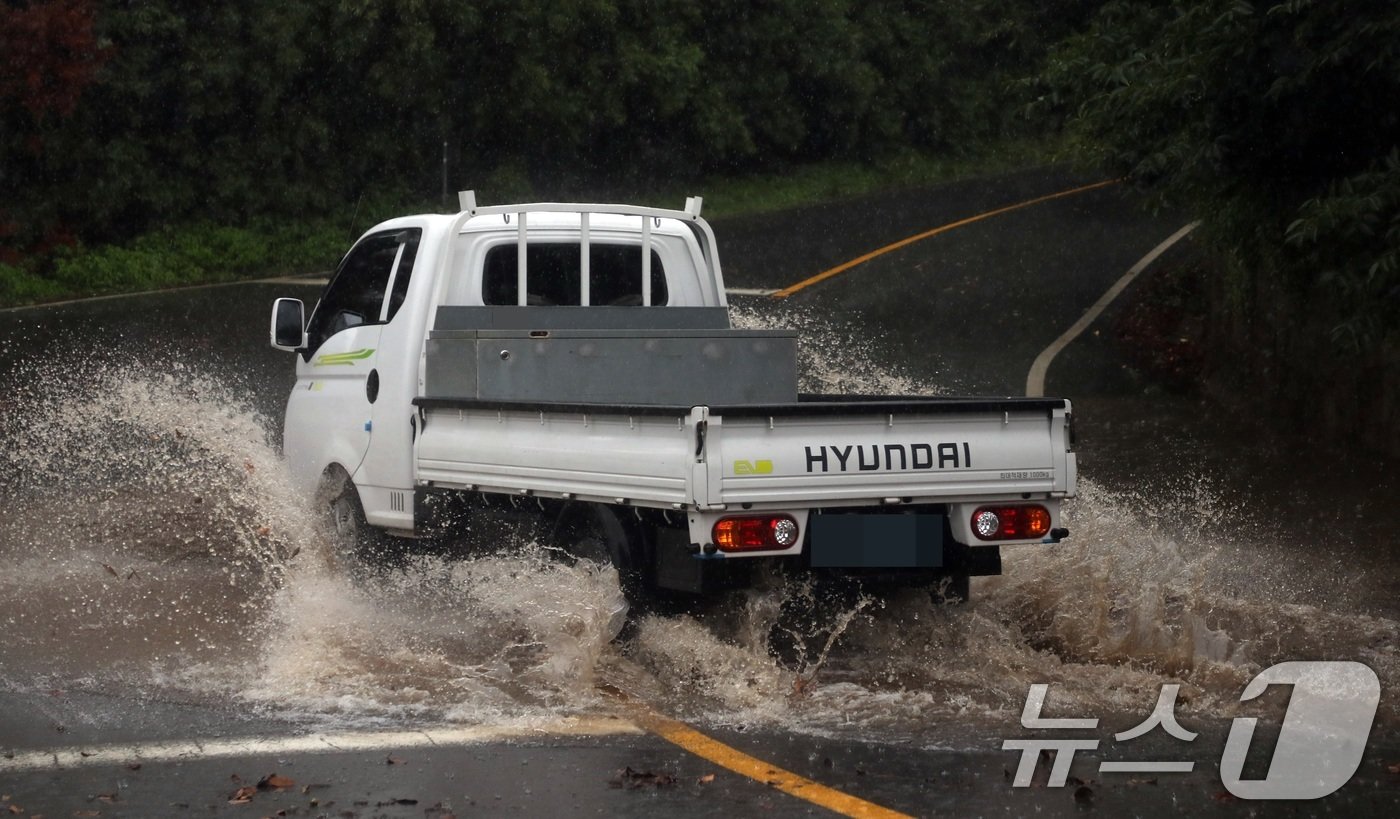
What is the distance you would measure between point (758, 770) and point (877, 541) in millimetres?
1604

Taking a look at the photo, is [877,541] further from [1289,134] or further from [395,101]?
[395,101]

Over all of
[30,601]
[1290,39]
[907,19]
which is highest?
[907,19]

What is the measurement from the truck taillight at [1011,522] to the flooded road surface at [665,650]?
1.63 ft

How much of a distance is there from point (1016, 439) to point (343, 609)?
342 centimetres

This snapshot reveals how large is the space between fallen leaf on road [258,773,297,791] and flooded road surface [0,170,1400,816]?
0.60ft

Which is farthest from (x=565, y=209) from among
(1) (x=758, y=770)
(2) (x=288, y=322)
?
(1) (x=758, y=770)

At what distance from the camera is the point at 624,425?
704cm

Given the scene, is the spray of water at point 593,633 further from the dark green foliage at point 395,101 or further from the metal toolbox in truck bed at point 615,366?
the dark green foliage at point 395,101

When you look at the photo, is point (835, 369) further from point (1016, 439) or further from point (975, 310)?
point (1016, 439)

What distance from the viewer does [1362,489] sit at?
1266 centimetres

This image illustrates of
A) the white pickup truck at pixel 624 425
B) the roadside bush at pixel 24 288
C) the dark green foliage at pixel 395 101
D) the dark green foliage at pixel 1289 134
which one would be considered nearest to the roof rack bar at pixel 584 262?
the white pickup truck at pixel 624 425

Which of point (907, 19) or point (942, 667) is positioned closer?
point (942, 667)

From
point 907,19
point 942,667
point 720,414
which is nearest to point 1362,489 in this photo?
point 942,667

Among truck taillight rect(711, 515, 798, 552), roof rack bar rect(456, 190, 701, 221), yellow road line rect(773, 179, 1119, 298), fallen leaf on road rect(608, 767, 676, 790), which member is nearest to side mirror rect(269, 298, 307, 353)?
roof rack bar rect(456, 190, 701, 221)
